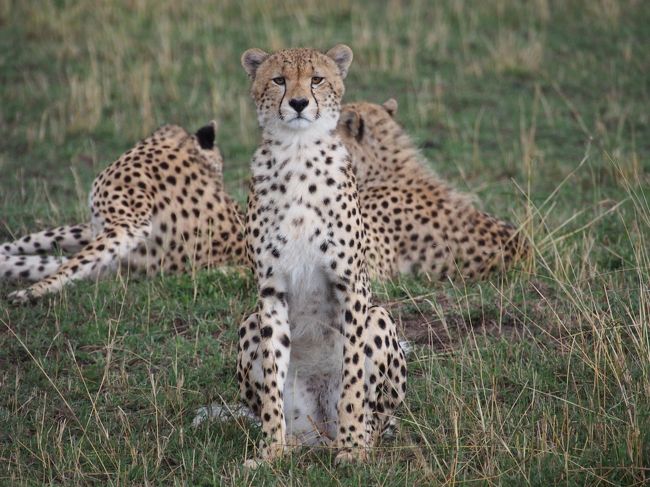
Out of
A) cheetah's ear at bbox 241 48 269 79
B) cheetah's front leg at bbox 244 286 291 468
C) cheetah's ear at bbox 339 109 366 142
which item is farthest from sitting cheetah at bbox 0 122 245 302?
cheetah's front leg at bbox 244 286 291 468

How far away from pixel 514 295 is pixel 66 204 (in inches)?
121

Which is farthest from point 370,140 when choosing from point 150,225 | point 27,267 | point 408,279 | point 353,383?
point 353,383

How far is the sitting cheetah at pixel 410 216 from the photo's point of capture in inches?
224

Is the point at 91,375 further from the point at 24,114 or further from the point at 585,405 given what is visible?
the point at 24,114

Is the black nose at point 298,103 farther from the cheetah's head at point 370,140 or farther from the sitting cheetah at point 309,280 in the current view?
the cheetah's head at point 370,140

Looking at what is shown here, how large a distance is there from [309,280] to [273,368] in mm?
318

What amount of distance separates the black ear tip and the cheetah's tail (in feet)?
2.48

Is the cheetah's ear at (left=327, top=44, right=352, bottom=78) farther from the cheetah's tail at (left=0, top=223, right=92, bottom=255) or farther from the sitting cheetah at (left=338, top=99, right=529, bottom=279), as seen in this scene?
the cheetah's tail at (left=0, top=223, right=92, bottom=255)

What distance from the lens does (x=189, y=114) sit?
874 centimetres

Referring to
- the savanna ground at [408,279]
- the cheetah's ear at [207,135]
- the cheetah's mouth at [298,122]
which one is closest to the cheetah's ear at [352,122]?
the cheetah's ear at [207,135]

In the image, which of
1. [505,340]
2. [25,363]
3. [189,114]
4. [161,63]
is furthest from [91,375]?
[161,63]

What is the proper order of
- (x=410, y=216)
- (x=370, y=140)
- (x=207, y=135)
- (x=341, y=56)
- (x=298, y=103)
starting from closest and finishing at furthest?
(x=298, y=103) < (x=341, y=56) < (x=410, y=216) < (x=207, y=135) < (x=370, y=140)

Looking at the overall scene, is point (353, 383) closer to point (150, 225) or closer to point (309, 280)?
point (309, 280)

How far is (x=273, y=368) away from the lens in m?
3.79
